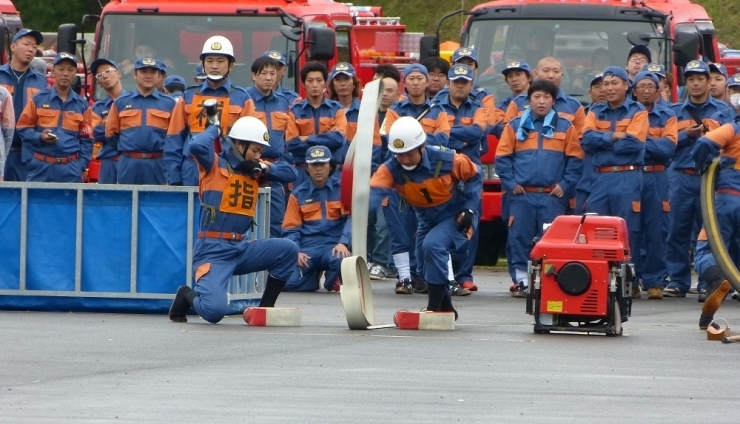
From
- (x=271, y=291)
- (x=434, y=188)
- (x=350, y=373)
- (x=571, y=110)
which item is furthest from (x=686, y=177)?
(x=350, y=373)

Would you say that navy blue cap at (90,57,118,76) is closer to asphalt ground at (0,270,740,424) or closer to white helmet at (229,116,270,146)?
asphalt ground at (0,270,740,424)

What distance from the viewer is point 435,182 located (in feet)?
43.3

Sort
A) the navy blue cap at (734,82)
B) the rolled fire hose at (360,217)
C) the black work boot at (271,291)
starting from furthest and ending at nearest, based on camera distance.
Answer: the navy blue cap at (734,82), the black work boot at (271,291), the rolled fire hose at (360,217)

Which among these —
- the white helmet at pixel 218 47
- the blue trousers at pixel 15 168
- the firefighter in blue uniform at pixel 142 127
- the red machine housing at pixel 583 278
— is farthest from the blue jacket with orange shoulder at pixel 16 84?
the red machine housing at pixel 583 278

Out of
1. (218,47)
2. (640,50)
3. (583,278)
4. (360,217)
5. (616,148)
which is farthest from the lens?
(640,50)

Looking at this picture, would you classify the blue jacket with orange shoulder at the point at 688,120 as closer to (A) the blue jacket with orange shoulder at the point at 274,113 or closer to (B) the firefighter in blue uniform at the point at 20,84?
(A) the blue jacket with orange shoulder at the point at 274,113

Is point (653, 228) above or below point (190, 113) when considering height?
below

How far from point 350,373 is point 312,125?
26.7 ft

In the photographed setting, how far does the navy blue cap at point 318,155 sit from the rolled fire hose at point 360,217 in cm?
377

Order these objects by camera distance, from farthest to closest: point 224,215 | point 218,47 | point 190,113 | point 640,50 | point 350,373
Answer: point 640,50 → point 190,113 → point 218,47 → point 224,215 → point 350,373

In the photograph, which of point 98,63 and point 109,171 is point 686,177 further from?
point 98,63

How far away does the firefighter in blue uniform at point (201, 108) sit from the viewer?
15930 mm

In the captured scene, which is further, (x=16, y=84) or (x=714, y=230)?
(x=16, y=84)

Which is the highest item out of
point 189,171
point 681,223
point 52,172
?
point 189,171
